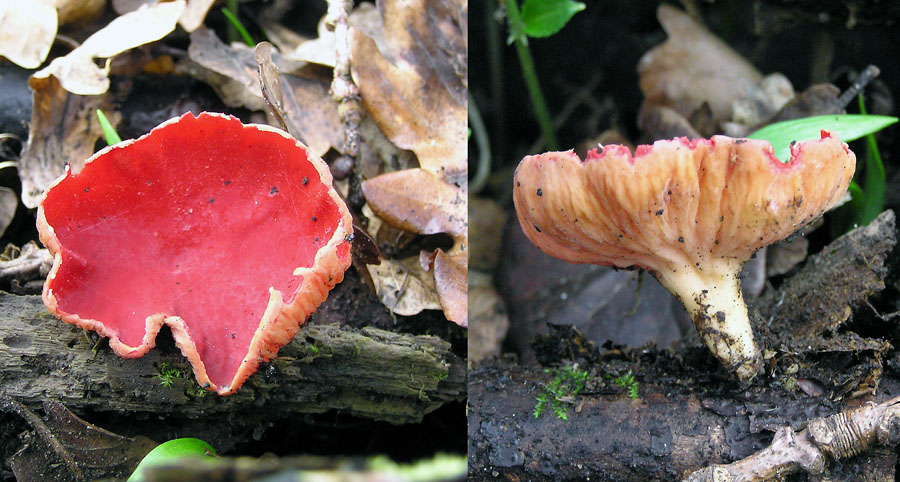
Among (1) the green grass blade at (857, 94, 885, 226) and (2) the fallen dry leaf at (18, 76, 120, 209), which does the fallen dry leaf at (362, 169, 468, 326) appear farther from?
(1) the green grass blade at (857, 94, 885, 226)

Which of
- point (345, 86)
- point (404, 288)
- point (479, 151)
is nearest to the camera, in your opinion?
point (404, 288)

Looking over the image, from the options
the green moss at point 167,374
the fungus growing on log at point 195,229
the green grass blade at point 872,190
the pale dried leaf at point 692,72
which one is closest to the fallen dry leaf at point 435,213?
the fungus growing on log at point 195,229

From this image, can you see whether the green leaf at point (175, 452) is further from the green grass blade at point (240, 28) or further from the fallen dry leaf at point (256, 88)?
the green grass blade at point (240, 28)

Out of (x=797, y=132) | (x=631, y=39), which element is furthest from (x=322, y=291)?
(x=631, y=39)

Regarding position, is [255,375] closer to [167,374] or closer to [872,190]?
[167,374]

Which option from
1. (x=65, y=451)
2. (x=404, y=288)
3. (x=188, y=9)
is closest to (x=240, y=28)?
(x=188, y=9)

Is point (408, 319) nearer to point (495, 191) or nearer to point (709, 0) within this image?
point (495, 191)
